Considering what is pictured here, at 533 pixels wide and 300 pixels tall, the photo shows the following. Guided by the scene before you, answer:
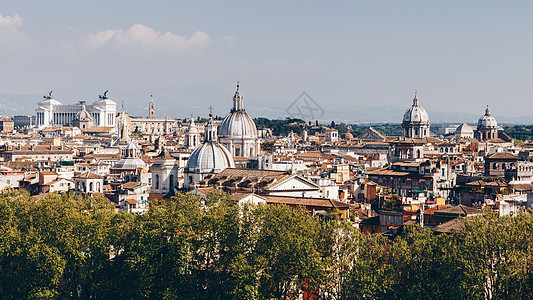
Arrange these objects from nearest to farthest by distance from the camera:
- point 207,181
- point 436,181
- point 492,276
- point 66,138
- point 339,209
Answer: point 492,276 → point 339,209 → point 207,181 → point 436,181 → point 66,138

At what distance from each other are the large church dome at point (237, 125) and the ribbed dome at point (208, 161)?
20135mm

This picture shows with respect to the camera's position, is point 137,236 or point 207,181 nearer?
point 137,236

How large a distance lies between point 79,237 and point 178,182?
23.4 m

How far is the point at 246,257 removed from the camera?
37.2 m

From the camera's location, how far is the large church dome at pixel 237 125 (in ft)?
277

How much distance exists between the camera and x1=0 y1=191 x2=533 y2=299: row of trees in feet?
111

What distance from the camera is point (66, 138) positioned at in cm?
15100

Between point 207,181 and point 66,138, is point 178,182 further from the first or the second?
point 66,138

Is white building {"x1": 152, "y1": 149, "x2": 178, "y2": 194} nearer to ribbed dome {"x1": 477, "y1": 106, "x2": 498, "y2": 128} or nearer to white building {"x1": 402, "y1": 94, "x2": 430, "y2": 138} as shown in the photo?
white building {"x1": 402, "y1": 94, "x2": 430, "y2": 138}

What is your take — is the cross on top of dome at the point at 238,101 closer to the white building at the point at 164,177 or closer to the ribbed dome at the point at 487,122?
the white building at the point at 164,177

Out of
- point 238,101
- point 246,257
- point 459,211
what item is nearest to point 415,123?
point 238,101

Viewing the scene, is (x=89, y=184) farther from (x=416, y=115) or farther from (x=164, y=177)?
(x=416, y=115)

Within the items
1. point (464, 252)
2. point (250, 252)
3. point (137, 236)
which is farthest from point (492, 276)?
point (137, 236)

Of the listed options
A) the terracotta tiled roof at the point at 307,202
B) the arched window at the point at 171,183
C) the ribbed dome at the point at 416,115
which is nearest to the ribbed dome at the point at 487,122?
the ribbed dome at the point at 416,115
